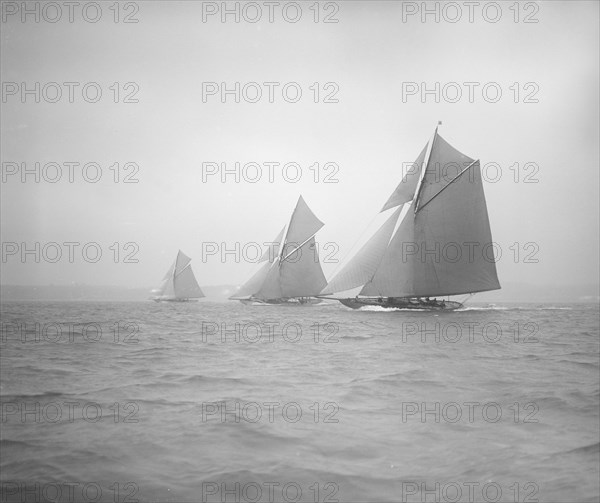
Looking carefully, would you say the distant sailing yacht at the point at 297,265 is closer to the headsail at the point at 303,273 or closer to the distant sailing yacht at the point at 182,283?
the headsail at the point at 303,273

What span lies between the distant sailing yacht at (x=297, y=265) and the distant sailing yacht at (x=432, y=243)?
65.8 feet

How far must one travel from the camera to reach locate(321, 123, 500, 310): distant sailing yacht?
129ft

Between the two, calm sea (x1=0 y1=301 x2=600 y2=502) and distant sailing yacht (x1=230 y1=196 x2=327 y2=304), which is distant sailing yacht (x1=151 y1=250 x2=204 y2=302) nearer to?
distant sailing yacht (x1=230 y1=196 x2=327 y2=304)

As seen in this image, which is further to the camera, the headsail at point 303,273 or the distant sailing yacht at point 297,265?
the headsail at point 303,273

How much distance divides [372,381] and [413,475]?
5.03 m

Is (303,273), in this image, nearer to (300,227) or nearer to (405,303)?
(300,227)

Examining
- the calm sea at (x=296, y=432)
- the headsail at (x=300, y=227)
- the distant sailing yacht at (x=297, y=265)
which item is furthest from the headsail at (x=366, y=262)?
the calm sea at (x=296, y=432)

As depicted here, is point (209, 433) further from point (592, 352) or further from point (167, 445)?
point (592, 352)

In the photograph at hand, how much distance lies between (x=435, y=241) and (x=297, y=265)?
27.4m

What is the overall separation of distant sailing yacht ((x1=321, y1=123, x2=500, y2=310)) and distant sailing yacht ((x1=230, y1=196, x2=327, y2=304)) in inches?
789

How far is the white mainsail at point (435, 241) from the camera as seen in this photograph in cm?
3944

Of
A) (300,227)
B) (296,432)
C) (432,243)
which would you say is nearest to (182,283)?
(300,227)

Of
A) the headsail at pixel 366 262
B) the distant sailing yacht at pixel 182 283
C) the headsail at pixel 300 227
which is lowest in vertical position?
the distant sailing yacht at pixel 182 283

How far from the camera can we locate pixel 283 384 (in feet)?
31.1
